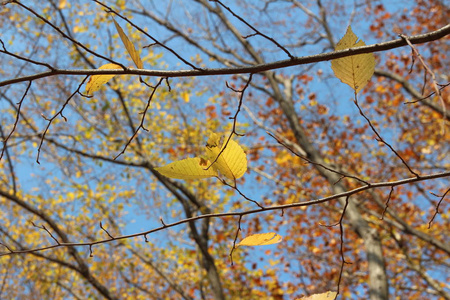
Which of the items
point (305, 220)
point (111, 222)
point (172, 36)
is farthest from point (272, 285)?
point (172, 36)

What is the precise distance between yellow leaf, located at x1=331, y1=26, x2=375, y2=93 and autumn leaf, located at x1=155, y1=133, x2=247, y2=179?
261mm

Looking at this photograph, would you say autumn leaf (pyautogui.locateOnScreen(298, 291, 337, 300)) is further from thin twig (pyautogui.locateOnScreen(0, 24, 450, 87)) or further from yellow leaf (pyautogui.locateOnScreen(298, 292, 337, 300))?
thin twig (pyautogui.locateOnScreen(0, 24, 450, 87))

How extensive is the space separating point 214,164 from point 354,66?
34 cm

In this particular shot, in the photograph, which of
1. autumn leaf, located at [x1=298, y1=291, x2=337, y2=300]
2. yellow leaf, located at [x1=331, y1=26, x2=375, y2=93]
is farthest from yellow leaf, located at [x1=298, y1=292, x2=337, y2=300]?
yellow leaf, located at [x1=331, y1=26, x2=375, y2=93]

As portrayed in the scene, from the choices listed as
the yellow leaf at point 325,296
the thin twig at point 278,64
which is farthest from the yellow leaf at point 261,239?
the thin twig at point 278,64

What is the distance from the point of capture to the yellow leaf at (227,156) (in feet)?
2.28

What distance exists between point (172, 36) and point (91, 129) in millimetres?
2815

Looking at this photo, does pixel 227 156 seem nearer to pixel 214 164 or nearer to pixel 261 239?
pixel 214 164

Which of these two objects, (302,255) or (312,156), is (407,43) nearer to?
(312,156)

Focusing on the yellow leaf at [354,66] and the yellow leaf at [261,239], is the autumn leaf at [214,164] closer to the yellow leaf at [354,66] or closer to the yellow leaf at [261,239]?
the yellow leaf at [261,239]

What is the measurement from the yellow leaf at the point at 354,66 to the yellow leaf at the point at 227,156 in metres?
0.26

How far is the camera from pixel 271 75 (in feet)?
20.3

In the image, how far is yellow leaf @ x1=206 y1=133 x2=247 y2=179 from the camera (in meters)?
0.70

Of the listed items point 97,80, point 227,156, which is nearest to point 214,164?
point 227,156
